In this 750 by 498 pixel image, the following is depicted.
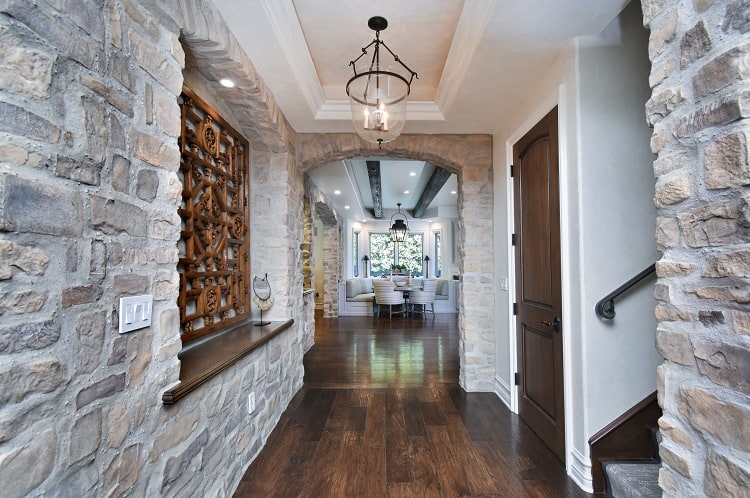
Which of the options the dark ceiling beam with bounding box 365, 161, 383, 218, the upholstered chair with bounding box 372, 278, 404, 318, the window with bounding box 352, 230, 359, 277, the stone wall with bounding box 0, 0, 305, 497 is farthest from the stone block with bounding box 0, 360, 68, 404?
the window with bounding box 352, 230, 359, 277

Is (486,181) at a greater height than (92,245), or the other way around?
(486,181)

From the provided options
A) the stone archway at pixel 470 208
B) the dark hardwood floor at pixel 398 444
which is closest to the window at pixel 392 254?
the dark hardwood floor at pixel 398 444

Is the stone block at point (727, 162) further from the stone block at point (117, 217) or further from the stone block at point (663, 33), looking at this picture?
the stone block at point (117, 217)

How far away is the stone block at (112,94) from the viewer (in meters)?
1.06

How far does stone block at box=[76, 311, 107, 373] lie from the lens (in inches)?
40.2

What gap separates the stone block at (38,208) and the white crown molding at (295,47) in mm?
1533

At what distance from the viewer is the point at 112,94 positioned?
116cm

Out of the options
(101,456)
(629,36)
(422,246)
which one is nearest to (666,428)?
(101,456)

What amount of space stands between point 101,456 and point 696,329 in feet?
6.28

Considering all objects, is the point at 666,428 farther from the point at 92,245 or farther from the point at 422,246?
the point at 422,246

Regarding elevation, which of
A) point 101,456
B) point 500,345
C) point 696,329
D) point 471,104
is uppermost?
point 471,104

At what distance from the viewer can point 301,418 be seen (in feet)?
9.70

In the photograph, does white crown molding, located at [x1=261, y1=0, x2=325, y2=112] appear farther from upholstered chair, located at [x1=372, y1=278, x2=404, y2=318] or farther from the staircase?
upholstered chair, located at [x1=372, y1=278, x2=404, y2=318]

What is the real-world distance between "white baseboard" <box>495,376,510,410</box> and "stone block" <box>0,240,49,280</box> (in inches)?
133
